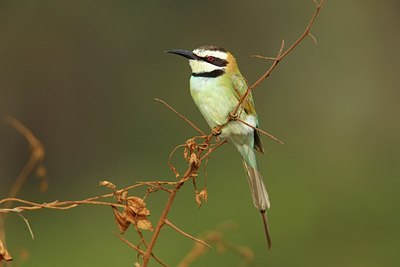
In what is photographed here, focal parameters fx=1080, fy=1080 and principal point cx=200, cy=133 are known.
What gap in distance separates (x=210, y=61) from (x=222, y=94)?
4.5 inches

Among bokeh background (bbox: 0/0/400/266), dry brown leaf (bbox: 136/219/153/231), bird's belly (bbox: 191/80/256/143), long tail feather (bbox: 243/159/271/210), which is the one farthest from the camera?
bokeh background (bbox: 0/0/400/266)

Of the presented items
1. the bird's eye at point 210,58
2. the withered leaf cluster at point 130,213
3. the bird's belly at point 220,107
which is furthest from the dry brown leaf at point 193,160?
the bird's eye at point 210,58

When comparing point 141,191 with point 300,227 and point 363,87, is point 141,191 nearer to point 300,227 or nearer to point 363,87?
point 300,227

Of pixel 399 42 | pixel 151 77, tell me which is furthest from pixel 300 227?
pixel 399 42

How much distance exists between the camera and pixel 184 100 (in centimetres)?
745

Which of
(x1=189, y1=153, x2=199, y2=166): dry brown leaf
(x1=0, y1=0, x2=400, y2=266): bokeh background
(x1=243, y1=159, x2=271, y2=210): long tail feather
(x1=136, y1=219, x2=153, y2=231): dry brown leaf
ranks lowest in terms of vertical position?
(x1=136, y1=219, x2=153, y2=231): dry brown leaf

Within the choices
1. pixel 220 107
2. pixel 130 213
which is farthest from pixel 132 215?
pixel 220 107

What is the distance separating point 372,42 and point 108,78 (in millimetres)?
2265

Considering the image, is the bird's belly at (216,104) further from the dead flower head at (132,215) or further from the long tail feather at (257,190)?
the dead flower head at (132,215)

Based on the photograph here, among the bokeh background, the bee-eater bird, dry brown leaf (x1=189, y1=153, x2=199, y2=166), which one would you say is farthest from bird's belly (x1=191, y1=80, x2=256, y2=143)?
the bokeh background

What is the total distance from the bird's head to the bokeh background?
7.78 feet

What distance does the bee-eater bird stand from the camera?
3.10 m

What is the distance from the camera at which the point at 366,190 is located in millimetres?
6023

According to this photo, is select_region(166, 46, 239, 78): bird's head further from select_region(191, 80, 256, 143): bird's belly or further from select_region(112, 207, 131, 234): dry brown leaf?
select_region(112, 207, 131, 234): dry brown leaf
